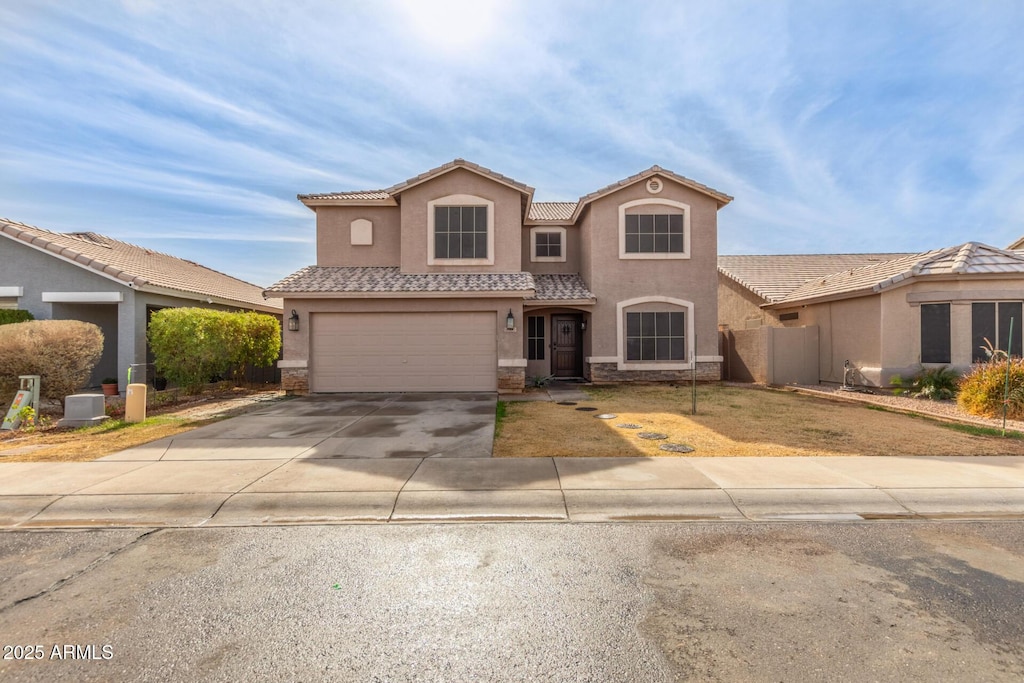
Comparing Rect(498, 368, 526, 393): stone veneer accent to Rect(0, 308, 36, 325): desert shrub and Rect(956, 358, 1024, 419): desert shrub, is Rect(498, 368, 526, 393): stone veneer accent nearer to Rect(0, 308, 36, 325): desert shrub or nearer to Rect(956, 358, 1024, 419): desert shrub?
Rect(956, 358, 1024, 419): desert shrub

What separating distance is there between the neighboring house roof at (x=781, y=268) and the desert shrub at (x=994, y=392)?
7911 millimetres

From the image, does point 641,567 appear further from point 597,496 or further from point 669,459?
point 669,459

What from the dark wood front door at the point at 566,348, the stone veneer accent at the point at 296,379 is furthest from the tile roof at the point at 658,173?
the stone veneer accent at the point at 296,379

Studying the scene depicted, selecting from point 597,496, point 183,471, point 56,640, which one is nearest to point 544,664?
point 597,496

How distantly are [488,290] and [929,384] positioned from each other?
1215 cm

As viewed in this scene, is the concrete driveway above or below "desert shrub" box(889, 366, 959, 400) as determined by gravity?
below

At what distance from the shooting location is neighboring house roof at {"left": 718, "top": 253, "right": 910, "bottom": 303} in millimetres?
19234

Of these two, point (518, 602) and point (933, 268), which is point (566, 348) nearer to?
point (933, 268)

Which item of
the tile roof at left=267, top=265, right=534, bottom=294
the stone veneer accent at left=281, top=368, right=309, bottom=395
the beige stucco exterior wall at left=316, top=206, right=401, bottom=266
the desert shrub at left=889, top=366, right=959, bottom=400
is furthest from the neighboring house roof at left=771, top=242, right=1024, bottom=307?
the stone veneer accent at left=281, top=368, right=309, bottom=395

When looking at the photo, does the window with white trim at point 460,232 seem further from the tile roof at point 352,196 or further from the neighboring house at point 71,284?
the neighboring house at point 71,284

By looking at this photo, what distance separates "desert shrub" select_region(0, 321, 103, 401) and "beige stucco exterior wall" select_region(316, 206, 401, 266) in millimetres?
6931

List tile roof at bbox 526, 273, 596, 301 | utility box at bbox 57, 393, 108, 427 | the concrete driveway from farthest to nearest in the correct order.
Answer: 1. tile roof at bbox 526, 273, 596, 301
2. utility box at bbox 57, 393, 108, 427
3. the concrete driveway

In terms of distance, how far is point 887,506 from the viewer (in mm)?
5047

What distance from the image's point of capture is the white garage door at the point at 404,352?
14.0 meters
